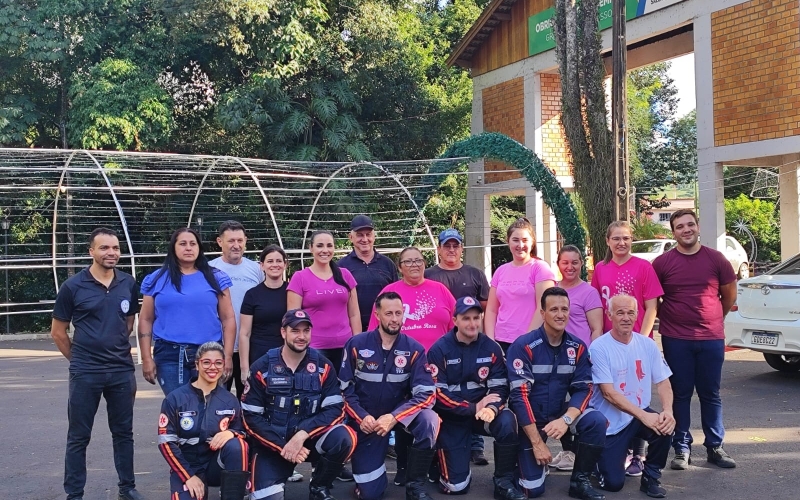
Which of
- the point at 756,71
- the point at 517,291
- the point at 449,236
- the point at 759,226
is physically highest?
the point at 756,71

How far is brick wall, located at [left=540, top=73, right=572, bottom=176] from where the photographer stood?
1734 cm

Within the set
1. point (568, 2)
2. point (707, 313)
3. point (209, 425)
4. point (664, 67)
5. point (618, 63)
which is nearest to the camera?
point (209, 425)

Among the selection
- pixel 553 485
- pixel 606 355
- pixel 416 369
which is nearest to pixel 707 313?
pixel 606 355

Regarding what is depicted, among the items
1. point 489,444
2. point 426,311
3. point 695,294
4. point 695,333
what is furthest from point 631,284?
point 489,444

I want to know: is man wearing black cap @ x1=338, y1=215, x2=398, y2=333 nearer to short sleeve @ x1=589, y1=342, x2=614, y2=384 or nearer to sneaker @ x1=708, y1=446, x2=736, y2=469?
short sleeve @ x1=589, y1=342, x2=614, y2=384

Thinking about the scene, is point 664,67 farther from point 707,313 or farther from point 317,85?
point 707,313

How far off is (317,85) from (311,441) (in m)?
13.5

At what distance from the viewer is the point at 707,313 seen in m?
5.46

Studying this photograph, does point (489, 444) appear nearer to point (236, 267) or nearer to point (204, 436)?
point (236, 267)

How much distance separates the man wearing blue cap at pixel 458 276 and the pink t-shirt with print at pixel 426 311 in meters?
0.26

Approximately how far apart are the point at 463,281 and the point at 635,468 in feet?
5.90

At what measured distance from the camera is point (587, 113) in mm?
11508

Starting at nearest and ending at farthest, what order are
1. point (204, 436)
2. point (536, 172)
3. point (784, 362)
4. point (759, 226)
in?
point (204, 436) → point (784, 362) → point (536, 172) → point (759, 226)

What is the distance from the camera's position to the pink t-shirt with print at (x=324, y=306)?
17.9ft
